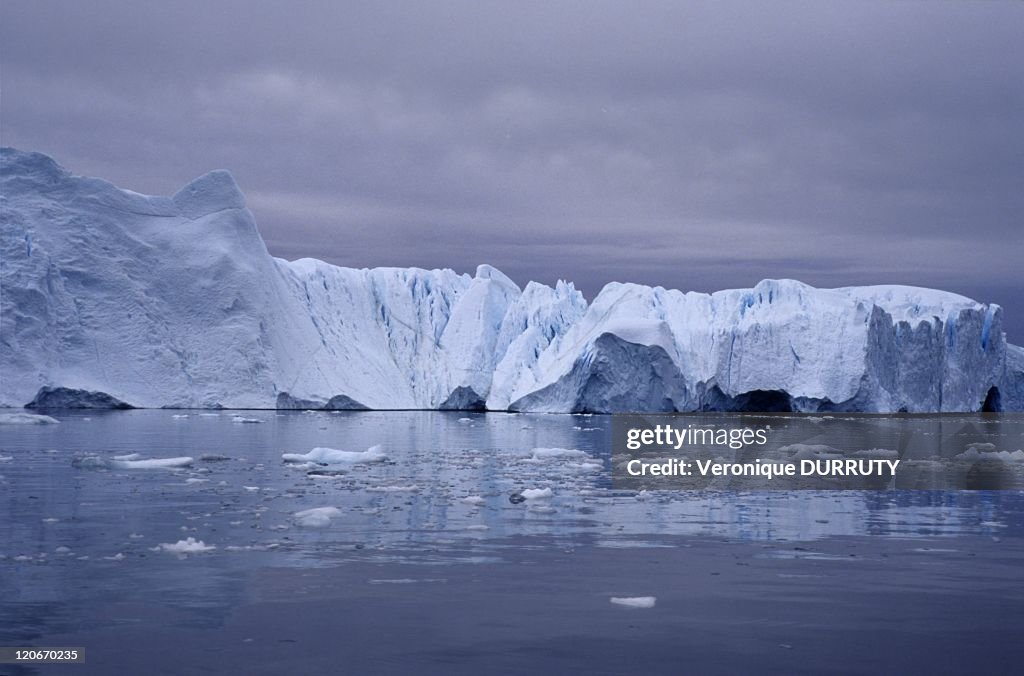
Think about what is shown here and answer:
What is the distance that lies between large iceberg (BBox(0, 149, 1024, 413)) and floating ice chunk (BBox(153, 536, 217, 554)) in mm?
27805

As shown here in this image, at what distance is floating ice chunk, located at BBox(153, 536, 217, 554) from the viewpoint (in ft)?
23.8

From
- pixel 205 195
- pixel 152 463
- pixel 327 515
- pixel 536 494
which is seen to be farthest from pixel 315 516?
pixel 205 195

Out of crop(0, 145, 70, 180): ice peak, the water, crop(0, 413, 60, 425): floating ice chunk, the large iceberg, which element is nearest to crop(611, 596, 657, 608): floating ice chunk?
the water

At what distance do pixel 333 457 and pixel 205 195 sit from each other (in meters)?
27.2

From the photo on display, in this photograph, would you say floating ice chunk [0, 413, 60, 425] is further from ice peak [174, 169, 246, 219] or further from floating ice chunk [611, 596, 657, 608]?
floating ice chunk [611, 596, 657, 608]

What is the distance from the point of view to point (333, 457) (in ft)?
48.7

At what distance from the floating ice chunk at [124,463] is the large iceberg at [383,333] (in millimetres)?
20909

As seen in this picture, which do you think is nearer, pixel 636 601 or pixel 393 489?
pixel 636 601

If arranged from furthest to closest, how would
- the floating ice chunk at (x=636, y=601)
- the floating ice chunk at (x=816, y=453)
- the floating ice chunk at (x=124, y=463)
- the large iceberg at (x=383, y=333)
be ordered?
the large iceberg at (x=383, y=333) → the floating ice chunk at (x=816, y=453) → the floating ice chunk at (x=124, y=463) → the floating ice chunk at (x=636, y=601)

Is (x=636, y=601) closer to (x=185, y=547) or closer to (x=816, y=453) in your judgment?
(x=185, y=547)

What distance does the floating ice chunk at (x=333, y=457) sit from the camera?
586 inches

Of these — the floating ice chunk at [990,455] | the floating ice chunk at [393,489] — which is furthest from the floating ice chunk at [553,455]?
the floating ice chunk at [990,455]

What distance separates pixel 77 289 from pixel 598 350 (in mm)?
17280

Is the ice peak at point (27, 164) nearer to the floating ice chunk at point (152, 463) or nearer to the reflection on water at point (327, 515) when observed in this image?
the reflection on water at point (327, 515)
